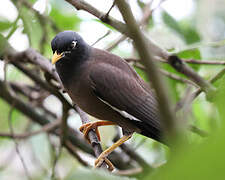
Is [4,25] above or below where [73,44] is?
below

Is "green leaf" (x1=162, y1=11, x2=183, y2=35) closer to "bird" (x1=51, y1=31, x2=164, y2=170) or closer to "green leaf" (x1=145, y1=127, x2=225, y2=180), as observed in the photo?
"bird" (x1=51, y1=31, x2=164, y2=170)

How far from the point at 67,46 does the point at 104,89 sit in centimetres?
47

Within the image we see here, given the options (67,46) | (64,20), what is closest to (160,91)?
(67,46)

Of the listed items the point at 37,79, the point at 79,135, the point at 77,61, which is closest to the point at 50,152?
the point at 79,135

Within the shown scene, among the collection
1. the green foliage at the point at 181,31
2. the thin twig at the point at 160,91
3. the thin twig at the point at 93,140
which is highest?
the thin twig at the point at 160,91

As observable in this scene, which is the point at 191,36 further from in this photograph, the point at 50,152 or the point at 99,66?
the point at 50,152

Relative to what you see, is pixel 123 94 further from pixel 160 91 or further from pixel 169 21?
pixel 160 91

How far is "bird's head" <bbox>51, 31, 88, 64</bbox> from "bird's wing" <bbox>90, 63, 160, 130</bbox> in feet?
0.71

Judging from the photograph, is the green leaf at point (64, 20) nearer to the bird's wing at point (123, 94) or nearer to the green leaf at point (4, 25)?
the green leaf at point (4, 25)

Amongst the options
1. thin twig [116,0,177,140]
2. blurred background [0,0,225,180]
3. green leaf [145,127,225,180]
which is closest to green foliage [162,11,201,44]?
blurred background [0,0,225,180]

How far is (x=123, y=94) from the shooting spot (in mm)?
2895

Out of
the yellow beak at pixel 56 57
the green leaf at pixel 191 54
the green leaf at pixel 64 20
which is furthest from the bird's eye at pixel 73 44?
the green leaf at pixel 64 20

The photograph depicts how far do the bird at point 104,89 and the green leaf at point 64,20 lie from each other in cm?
118

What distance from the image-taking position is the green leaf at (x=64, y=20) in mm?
4137
